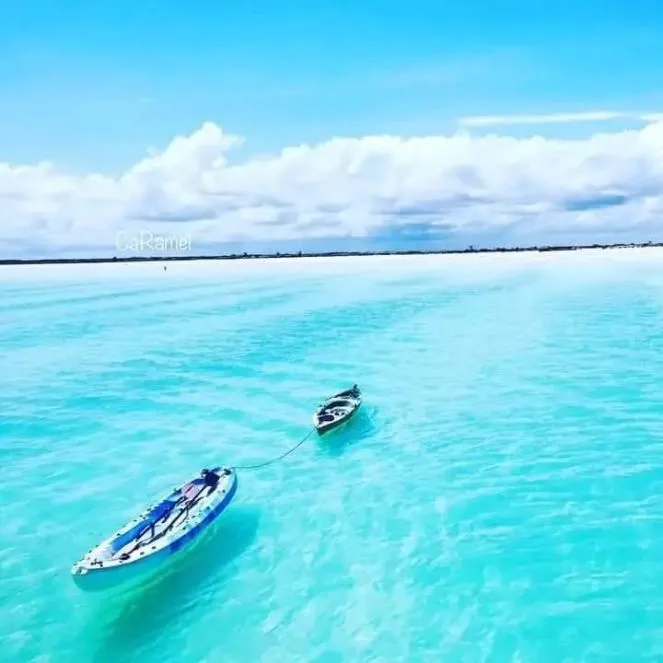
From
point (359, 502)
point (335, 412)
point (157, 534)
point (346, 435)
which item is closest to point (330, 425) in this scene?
point (346, 435)

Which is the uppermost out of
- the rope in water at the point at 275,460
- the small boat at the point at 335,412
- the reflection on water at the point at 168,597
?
the small boat at the point at 335,412

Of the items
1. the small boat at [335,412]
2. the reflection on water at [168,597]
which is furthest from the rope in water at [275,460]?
the reflection on water at [168,597]

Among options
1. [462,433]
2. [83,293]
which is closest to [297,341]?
[462,433]

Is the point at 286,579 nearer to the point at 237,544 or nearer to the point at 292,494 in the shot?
the point at 237,544

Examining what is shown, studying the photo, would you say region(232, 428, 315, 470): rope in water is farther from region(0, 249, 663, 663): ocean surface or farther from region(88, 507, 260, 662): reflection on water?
region(88, 507, 260, 662): reflection on water

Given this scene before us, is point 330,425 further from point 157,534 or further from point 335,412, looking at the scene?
point 157,534

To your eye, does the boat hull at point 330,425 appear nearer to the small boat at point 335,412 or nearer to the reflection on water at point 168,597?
the small boat at point 335,412
